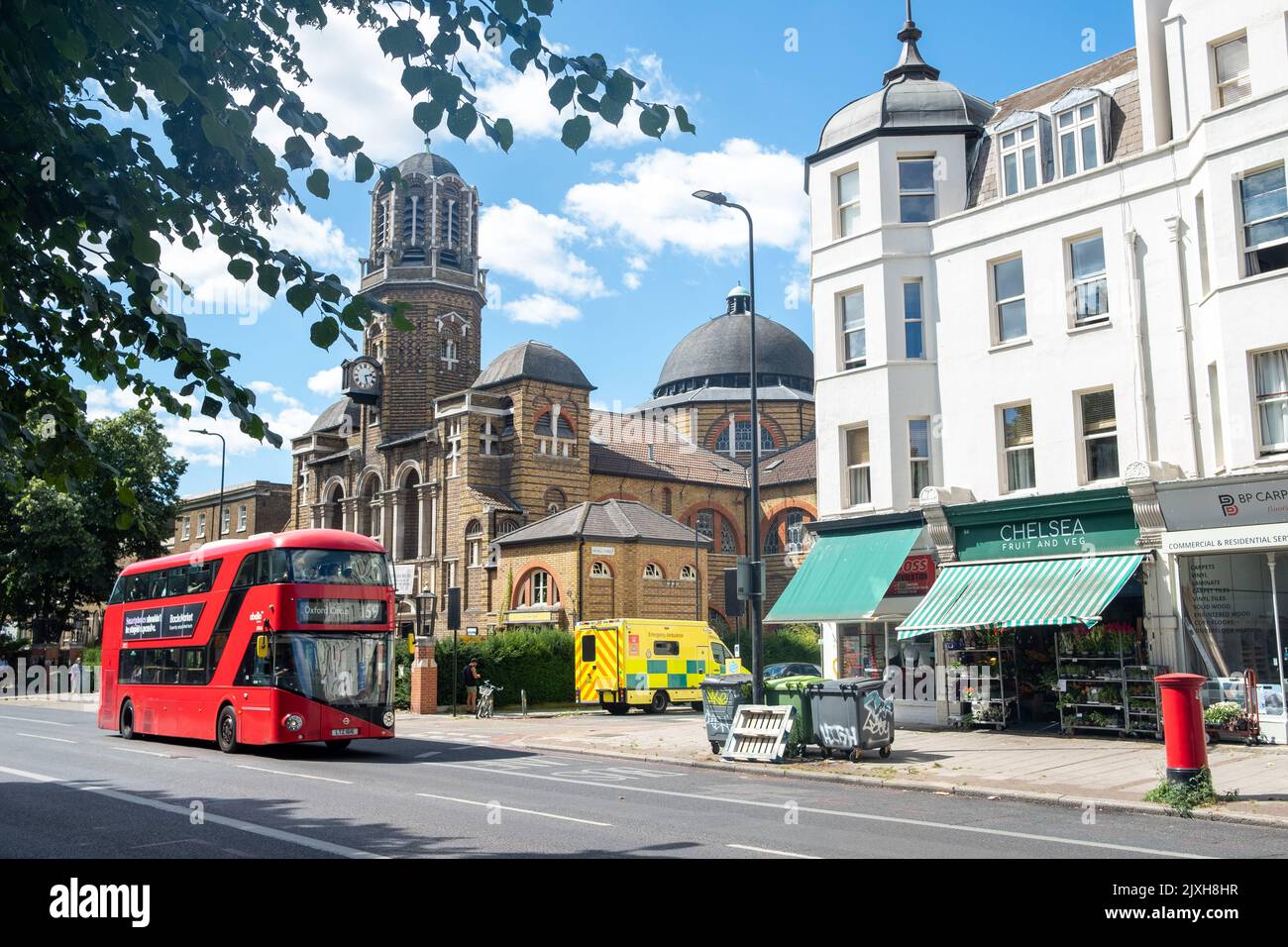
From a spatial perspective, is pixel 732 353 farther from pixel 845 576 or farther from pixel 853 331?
pixel 845 576

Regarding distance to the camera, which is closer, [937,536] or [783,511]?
[937,536]

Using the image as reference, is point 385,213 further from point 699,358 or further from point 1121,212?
point 1121,212

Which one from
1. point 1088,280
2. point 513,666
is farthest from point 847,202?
point 513,666

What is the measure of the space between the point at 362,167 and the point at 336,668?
1467 cm

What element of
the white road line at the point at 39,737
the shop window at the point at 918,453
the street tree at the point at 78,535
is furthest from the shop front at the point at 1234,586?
the street tree at the point at 78,535

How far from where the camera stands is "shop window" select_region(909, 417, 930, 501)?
22.7m

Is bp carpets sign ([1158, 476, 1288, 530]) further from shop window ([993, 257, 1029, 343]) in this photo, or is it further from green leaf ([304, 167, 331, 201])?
green leaf ([304, 167, 331, 201])

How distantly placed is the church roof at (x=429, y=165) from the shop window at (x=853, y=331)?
38.8 m

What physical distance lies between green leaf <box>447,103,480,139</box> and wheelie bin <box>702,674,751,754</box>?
14.3 metres

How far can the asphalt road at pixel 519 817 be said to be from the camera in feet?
31.0

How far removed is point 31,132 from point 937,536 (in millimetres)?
18259

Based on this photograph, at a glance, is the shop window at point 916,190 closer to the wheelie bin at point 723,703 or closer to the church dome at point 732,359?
the wheelie bin at point 723,703

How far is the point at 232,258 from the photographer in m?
6.30
